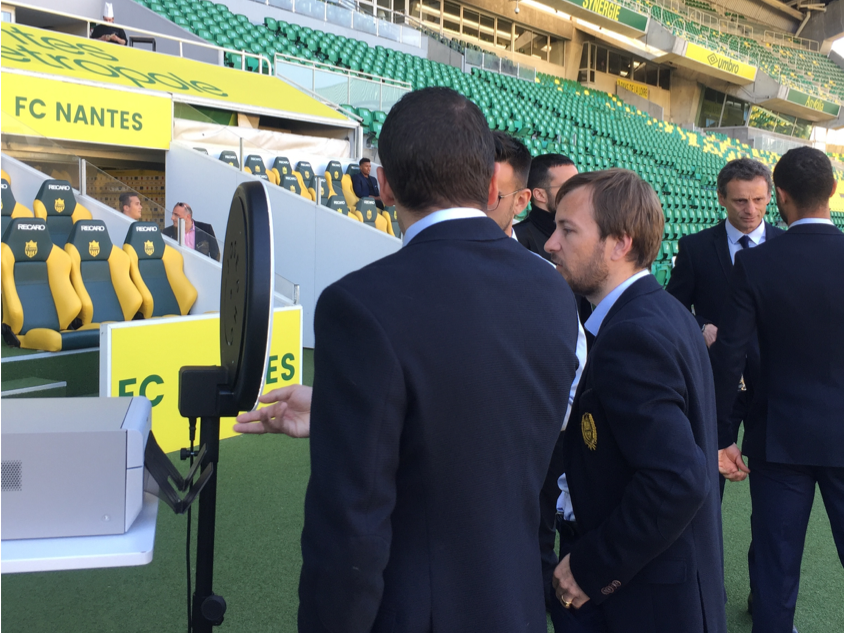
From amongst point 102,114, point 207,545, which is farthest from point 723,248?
point 102,114

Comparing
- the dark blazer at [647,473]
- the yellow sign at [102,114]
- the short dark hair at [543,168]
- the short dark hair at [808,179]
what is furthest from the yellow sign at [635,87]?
the dark blazer at [647,473]

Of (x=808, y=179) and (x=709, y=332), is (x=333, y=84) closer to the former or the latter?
(x=709, y=332)

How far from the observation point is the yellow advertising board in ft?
10.5

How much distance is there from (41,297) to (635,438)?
4.09 meters

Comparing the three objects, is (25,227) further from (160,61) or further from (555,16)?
(555,16)

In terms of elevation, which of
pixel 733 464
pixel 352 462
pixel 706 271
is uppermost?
pixel 352 462

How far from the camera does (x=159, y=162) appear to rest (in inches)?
306

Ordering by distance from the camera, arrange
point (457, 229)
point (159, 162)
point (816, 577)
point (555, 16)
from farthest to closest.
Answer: point (555, 16)
point (159, 162)
point (816, 577)
point (457, 229)

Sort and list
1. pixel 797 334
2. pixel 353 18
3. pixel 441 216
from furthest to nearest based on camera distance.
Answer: pixel 353 18
pixel 797 334
pixel 441 216

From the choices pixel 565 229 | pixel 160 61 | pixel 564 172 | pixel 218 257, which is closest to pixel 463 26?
pixel 160 61

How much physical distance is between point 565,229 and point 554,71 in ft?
71.6

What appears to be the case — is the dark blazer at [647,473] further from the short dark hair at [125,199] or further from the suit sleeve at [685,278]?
the short dark hair at [125,199]

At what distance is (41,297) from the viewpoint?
415cm

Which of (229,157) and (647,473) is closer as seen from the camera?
(647,473)
